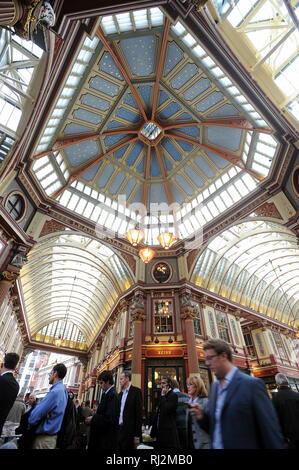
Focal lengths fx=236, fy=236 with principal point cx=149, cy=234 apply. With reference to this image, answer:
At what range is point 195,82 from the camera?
1448 cm

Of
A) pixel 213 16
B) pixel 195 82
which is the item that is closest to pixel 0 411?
pixel 213 16

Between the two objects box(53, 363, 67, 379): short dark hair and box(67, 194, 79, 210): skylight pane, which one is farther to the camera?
box(67, 194, 79, 210): skylight pane

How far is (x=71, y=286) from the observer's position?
1140 inches

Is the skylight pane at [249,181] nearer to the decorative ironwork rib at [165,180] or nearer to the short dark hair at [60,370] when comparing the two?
the decorative ironwork rib at [165,180]

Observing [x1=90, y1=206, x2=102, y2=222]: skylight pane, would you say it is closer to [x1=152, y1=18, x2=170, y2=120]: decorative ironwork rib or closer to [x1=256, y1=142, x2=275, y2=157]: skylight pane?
[x1=152, y1=18, x2=170, y2=120]: decorative ironwork rib

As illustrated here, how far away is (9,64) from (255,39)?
10.2 metres

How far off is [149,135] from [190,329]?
14764mm

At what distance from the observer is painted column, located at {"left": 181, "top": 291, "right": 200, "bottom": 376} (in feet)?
49.6

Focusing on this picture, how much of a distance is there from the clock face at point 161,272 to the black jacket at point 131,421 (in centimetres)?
1458

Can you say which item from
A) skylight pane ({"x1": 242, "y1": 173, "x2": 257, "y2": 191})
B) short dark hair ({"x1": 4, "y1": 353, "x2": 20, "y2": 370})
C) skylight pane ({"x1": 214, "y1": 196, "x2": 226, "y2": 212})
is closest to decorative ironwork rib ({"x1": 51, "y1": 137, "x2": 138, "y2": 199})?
skylight pane ({"x1": 214, "y1": 196, "x2": 226, "y2": 212})

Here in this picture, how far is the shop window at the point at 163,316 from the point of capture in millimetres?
17188

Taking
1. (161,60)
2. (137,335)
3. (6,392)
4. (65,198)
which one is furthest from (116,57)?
(137,335)

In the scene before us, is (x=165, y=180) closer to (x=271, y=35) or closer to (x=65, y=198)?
(x=65, y=198)

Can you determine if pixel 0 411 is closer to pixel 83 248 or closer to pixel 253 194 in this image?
pixel 253 194
